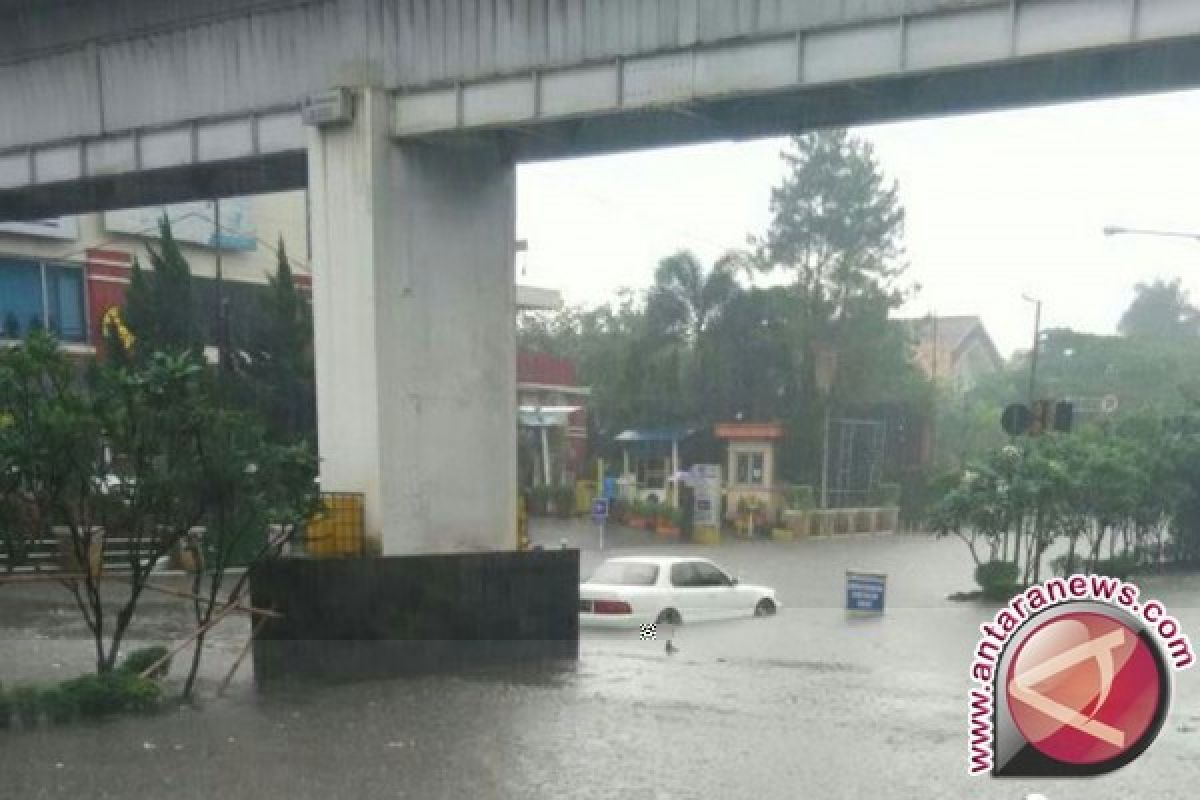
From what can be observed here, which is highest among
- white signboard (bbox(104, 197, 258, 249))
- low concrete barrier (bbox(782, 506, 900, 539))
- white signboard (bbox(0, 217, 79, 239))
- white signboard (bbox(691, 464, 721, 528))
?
white signboard (bbox(104, 197, 258, 249))

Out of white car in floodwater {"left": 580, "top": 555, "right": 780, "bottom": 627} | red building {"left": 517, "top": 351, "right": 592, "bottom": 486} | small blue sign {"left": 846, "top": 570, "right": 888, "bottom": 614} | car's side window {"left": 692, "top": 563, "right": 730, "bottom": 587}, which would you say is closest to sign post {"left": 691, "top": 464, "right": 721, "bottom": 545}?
red building {"left": 517, "top": 351, "right": 592, "bottom": 486}

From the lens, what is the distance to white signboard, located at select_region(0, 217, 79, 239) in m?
29.1

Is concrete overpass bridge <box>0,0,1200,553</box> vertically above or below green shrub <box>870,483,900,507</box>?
above

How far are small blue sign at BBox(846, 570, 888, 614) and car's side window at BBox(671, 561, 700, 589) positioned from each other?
365cm

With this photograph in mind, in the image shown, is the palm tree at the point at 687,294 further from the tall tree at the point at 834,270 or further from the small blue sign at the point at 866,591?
the small blue sign at the point at 866,591

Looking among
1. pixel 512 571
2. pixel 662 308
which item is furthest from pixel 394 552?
pixel 662 308

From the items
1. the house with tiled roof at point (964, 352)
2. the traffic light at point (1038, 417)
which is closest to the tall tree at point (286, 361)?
the traffic light at point (1038, 417)

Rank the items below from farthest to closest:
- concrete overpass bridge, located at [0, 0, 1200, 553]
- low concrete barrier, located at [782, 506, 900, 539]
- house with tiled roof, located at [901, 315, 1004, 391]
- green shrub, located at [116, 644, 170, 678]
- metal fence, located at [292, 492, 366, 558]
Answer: house with tiled roof, located at [901, 315, 1004, 391] → low concrete barrier, located at [782, 506, 900, 539] → metal fence, located at [292, 492, 366, 558] → concrete overpass bridge, located at [0, 0, 1200, 553] → green shrub, located at [116, 644, 170, 678]

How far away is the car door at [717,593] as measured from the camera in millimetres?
15844

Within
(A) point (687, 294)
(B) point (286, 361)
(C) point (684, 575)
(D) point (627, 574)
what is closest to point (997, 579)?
(C) point (684, 575)

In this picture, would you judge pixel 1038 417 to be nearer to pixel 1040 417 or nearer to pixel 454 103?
pixel 1040 417

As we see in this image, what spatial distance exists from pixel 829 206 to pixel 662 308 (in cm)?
931

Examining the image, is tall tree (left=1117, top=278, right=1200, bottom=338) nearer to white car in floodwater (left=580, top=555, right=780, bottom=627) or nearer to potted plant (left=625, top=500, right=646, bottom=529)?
potted plant (left=625, top=500, right=646, bottom=529)

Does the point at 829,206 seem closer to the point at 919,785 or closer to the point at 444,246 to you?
the point at 444,246
